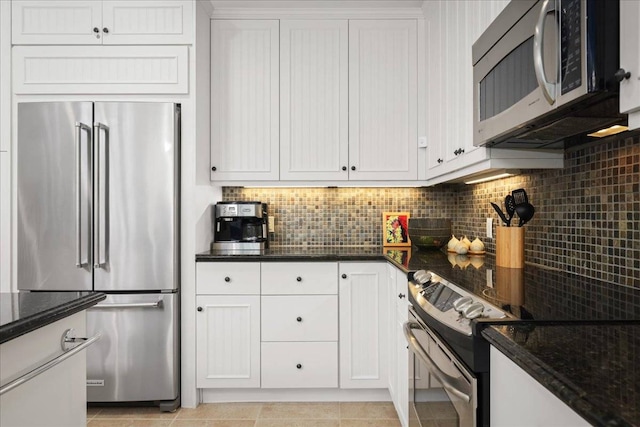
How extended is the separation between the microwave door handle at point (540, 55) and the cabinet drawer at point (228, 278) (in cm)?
187

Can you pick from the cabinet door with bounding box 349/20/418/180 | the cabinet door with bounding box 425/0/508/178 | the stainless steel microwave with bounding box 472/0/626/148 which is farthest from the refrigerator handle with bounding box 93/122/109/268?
the stainless steel microwave with bounding box 472/0/626/148

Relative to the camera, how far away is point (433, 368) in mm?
1318

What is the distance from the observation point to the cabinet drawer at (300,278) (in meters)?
2.59

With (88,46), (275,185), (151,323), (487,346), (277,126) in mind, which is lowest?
(151,323)

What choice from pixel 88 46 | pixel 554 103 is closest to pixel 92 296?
pixel 554 103

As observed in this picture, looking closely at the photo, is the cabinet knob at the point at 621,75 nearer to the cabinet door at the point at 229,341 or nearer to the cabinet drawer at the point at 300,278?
the cabinet drawer at the point at 300,278

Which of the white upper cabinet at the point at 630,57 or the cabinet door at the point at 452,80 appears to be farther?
the cabinet door at the point at 452,80

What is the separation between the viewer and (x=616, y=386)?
2.05 ft

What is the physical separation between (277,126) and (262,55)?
48 cm

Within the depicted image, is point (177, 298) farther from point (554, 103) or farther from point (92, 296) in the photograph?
point (554, 103)

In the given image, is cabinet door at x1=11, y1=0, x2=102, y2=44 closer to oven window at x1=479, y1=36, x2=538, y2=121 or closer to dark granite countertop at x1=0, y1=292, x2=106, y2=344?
dark granite countertop at x1=0, y1=292, x2=106, y2=344

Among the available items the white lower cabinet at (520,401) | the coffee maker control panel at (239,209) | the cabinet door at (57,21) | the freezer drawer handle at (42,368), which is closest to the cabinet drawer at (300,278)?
the coffee maker control panel at (239,209)

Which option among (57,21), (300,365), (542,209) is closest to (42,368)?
(300,365)

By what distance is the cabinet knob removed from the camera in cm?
90
